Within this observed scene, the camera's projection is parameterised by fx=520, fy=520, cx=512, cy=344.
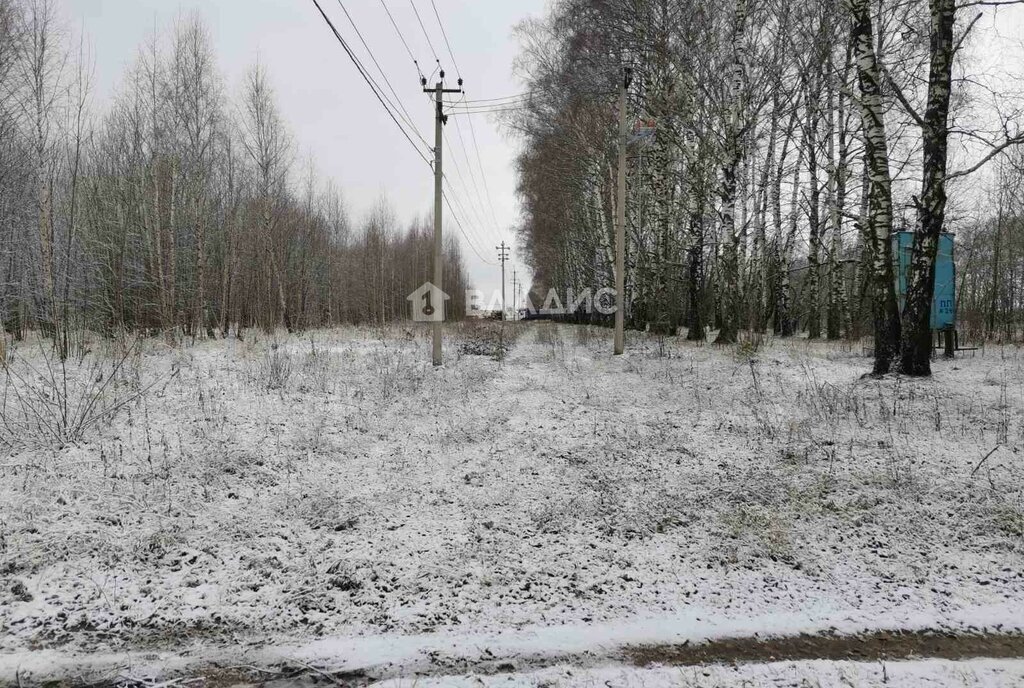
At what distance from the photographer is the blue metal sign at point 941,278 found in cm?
1102

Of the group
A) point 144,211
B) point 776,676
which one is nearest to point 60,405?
point 776,676

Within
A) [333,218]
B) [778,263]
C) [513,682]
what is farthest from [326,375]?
[333,218]

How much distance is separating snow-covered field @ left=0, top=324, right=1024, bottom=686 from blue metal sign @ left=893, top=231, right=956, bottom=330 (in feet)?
14.7

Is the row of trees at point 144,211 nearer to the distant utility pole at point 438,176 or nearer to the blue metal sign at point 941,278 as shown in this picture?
the distant utility pole at point 438,176

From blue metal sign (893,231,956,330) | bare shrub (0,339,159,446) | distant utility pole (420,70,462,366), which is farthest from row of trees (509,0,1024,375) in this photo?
bare shrub (0,339,159,446)

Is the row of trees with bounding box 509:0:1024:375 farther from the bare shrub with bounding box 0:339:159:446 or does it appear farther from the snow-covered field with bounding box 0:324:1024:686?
the bare shrub with bounding box 0:339:159:446

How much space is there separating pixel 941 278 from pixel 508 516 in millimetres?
12324

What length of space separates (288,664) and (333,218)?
120 ft

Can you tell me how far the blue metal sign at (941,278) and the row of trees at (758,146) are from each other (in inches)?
48.9

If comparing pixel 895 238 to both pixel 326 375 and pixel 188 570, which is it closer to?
pixel 326 375

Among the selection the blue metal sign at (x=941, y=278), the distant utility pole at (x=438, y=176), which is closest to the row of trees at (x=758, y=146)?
the blue metal sign at (x=941, y=278)

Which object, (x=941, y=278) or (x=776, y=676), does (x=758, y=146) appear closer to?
(x=941, y=278)

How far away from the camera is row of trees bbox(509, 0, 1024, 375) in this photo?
7.83 m

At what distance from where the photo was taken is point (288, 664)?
105 inches
